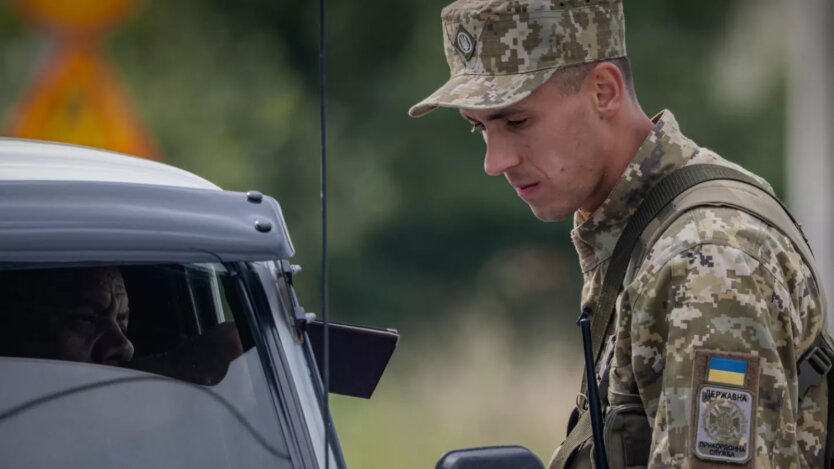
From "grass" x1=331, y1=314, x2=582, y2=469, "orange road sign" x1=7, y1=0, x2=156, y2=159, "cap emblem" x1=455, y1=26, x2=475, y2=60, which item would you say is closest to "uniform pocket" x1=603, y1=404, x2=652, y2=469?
"cap emblem" x1=455, y1=26, x2=475, y2=60

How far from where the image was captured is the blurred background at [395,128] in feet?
32.6

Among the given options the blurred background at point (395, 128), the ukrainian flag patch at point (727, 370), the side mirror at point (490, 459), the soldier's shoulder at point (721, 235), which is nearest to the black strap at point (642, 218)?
the soldier's shoulder at point (721, 235)

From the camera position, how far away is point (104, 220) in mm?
1955

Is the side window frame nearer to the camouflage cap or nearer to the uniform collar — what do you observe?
the camouflage cap

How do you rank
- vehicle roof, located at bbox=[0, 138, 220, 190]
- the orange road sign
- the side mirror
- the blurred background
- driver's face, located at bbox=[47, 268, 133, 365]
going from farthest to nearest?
the blurred background
the orange road sign
vehicle roof, located at bbox=[0, 138, 220, 190]
driver's face, located at bbox=[47, 268, 133, 365]
the side mirror

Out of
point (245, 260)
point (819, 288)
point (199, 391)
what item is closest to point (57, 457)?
point (199, 391)

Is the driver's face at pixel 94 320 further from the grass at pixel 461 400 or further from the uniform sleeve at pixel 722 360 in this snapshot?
the grass at pixel 461 400

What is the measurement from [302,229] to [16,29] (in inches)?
96.3

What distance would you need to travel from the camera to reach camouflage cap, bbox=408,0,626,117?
7.79 ft

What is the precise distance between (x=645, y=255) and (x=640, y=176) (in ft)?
0.62

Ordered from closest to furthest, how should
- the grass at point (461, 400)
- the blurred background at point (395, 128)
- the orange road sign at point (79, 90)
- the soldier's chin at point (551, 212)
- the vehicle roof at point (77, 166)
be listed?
the vehicle roof at point (77, 166), the soldier's chin at point (551, 212), the grass at point (461, 400), the orange road sign at point (79, 90), the blurred background at point (395, 128)

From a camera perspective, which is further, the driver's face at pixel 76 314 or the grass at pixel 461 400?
the grass at pixel 461 400

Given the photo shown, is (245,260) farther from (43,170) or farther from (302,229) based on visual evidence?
(302,229)

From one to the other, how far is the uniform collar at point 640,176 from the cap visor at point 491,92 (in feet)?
0.69
